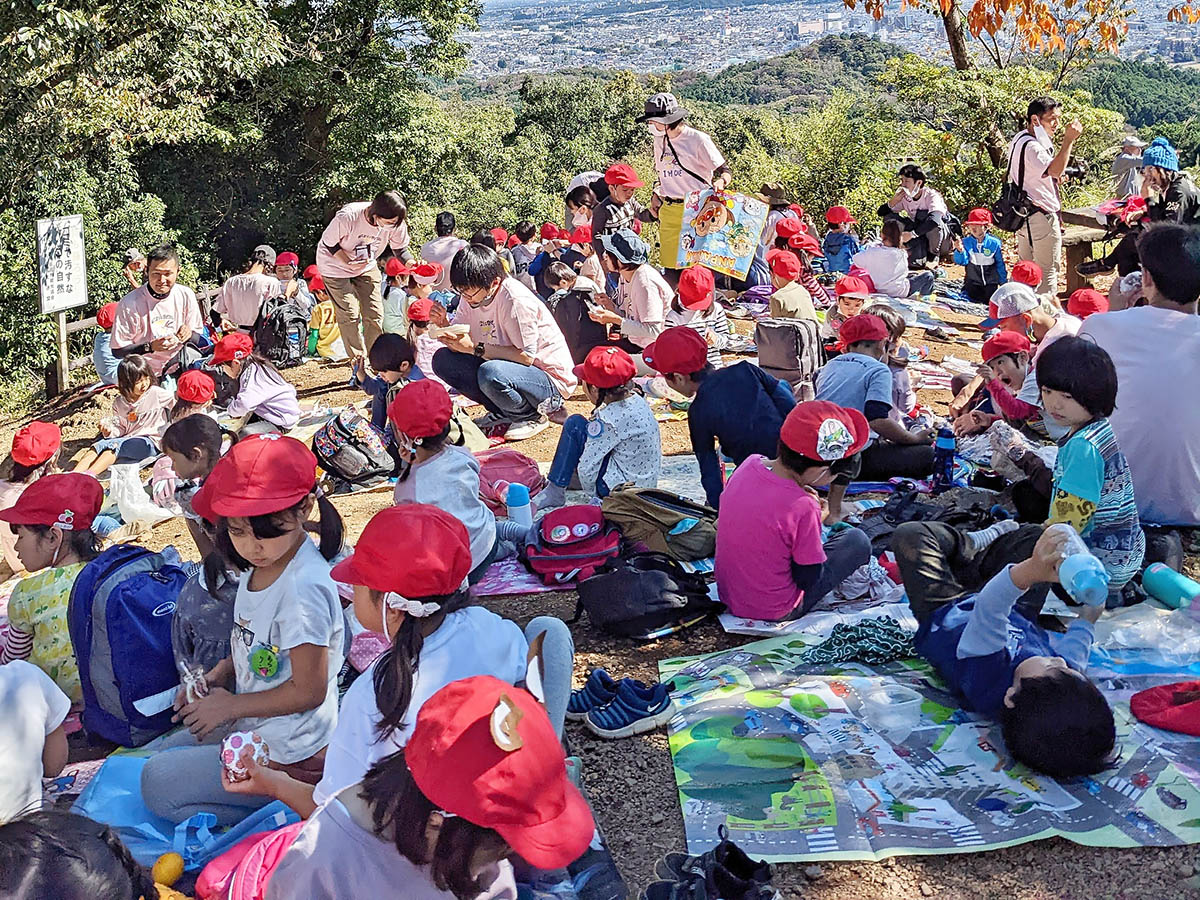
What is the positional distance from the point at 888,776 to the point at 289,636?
184cm

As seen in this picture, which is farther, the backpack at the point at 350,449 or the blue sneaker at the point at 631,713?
the backpack at the point at 350,449

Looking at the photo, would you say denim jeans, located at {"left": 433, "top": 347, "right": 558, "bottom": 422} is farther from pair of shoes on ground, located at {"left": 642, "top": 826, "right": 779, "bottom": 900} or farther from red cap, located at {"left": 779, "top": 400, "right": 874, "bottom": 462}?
pair of shoes on ground, located at {"left": 642, "top": 826, "right": 779, "bottom": 900}

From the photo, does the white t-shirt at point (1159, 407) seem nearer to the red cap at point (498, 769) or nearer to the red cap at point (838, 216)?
the red cap at point (498, 769)

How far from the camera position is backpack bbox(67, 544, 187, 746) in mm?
3615

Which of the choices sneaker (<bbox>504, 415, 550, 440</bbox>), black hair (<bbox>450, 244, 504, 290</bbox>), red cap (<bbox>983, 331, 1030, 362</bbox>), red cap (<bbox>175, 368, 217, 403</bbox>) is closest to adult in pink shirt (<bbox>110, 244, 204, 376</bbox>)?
red cap (<bbox>175, 368, 217, 403</bbox>)

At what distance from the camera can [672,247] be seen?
31.8 ft

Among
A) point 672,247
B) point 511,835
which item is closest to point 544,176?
point 672,247

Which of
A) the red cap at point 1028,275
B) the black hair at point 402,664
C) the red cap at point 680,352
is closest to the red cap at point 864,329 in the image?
the red cap at point 680,352

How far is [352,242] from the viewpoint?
8.53 m

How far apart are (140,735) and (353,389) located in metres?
5.54

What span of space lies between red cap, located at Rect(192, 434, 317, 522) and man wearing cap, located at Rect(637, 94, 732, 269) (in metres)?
6.49

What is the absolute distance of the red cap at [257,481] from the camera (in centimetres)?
313

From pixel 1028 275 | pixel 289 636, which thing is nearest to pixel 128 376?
pixel 289 636

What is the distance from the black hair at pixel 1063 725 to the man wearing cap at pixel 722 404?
2.17m
